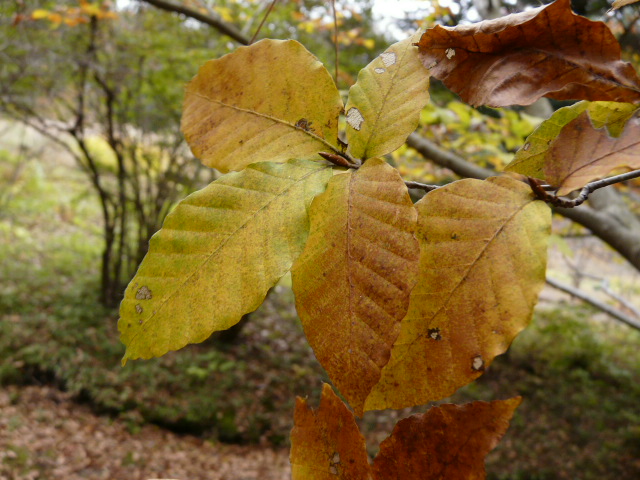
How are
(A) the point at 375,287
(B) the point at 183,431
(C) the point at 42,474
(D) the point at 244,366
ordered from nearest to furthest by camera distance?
(A) the point at 375,287, (C) the point at 42,474, (B) the point at 183,431, (D) the point at 244,366

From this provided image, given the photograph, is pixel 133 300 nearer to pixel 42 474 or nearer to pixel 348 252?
pixel 348 252

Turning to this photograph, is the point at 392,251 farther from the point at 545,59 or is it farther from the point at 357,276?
the point at 545,59

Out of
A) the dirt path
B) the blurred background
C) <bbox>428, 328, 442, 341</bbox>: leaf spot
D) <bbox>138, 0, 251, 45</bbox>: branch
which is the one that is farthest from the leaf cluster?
the dirt path

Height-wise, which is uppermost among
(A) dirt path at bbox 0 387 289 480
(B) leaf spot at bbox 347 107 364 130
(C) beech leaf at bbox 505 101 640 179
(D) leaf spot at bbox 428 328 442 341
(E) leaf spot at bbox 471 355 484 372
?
(B) leaf spot at bbox 347 107 364 130

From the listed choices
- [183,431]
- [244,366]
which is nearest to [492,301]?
[183,431]

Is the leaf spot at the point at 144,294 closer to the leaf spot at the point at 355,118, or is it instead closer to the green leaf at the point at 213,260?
the green leaf at the point at 213,260

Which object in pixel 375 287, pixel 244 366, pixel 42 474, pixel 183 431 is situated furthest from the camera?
pixel 244 366

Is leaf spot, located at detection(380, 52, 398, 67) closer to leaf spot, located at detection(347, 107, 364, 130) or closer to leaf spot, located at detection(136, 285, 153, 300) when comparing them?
leaf spot, located at detection(347, 107, 364, 130)
